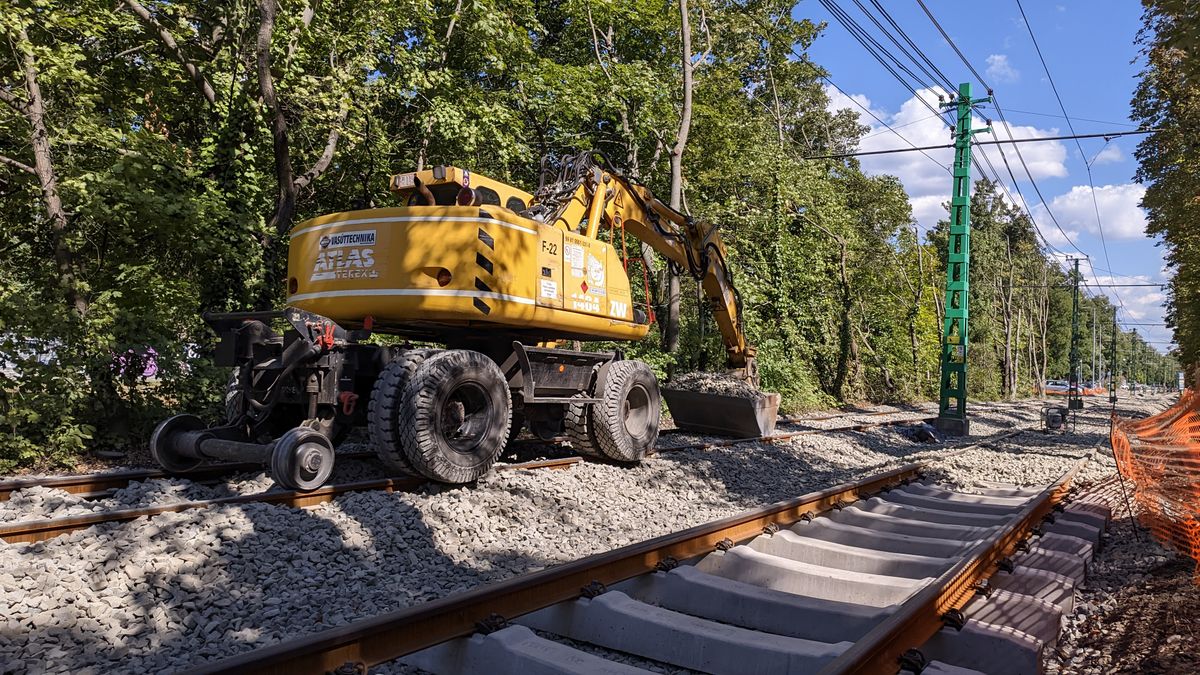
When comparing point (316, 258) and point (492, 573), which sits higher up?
point (316, 258)

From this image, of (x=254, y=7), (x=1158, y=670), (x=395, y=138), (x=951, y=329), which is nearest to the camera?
(x=1158, y=670)

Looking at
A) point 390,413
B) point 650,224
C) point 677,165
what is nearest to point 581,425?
point 390,413

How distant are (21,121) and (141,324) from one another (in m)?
2.96

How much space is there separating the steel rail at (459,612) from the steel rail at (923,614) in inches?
58.3

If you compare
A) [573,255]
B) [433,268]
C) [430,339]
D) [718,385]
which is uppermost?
[573,255]

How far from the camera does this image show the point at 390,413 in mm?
6668

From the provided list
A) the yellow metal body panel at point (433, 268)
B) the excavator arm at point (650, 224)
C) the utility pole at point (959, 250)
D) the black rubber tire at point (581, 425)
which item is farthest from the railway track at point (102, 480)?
the utility pole at point (959, 250)

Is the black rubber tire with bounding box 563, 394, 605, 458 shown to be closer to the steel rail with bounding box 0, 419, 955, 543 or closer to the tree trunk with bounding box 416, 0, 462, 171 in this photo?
the steel rail with bounding box 0, 419, 955, 543

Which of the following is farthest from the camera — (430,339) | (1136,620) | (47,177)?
(47,177)

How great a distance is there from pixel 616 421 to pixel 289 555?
178 inches

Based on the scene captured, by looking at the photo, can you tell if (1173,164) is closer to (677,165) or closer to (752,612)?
(677,165)

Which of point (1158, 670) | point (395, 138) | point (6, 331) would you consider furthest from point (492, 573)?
point (395, 138)

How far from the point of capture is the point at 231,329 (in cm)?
723

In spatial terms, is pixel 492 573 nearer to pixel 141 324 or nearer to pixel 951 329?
pixel 141 324
